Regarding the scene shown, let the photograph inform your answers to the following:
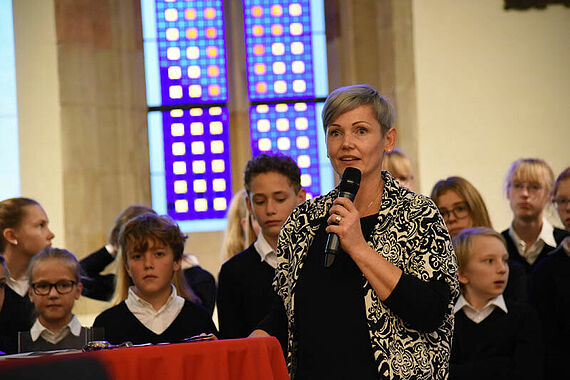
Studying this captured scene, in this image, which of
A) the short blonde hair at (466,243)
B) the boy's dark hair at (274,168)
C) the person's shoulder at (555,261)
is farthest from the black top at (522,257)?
the boy's dark hair at (274,168)

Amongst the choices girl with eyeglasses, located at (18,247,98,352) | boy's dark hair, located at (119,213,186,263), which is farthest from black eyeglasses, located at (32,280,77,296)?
boy's dark hair, located at (119,213,186,263)

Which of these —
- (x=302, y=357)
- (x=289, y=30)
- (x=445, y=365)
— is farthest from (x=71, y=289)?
(x=289, y=30)

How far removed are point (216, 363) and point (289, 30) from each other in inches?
243

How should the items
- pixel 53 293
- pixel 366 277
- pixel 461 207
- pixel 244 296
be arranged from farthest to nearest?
pixel 461 207
pixel 53 293
pixel 244 296
pixel 366 277

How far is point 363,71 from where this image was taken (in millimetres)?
7465

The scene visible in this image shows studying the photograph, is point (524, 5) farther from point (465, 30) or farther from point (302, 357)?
point (302, 357)

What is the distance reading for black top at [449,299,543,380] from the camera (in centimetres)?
391

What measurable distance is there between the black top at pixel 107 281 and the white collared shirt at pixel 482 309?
1502mm

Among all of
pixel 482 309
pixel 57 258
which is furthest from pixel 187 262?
pixel 482 309

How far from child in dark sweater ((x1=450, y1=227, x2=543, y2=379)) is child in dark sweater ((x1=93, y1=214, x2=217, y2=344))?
1266mm

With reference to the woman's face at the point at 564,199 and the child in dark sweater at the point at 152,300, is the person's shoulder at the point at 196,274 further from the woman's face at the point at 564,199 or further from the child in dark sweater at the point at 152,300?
the woman's face at the point at 564,199

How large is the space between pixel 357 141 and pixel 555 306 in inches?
88.0

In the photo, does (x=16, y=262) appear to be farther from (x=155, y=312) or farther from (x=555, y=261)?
(x=555, y=261)

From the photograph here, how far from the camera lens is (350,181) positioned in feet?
8.00
